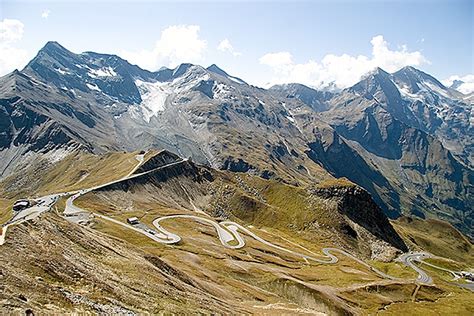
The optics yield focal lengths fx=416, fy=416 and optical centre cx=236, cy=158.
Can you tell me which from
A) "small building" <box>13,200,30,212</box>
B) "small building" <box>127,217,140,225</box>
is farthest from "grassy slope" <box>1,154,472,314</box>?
"small building" <box>13,200,30,212</box>

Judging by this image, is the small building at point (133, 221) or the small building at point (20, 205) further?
the small building at point (133, 221)

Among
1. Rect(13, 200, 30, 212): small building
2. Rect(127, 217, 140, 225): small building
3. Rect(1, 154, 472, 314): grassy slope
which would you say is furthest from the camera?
Rect(127, 217, 140, 225): small building

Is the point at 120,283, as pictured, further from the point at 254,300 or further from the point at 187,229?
the point at 187,229

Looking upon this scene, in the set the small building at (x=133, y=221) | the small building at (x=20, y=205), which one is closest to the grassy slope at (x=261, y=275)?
the small building at (x=133, y=221)

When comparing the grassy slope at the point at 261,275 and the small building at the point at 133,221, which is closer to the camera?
the grassy slope at the point at 261,275

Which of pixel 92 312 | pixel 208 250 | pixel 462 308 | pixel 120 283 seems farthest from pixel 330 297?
pixel 92 312

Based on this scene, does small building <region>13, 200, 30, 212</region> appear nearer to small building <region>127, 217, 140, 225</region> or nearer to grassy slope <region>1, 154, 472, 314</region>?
grassy slope <region>1, 154, 472, 314</region>

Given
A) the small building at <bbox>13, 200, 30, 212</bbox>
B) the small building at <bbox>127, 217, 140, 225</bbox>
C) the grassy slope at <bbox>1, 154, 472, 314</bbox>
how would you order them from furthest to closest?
the small building at <bbox>127, 217, 140, 225</bbox>, the small building at <bbox>13, 200, 30, 212</bbox>, the grassy slope at <bbox>1, 154, 472, 314</bbox>

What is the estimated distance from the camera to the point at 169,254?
12569cm

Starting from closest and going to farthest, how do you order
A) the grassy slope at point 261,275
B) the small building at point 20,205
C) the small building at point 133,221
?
the grassy slope at point 261,275
the small building at point 20,205
the small building at point 133,221

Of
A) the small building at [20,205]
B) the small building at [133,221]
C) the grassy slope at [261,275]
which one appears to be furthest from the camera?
the small building at [133,221]

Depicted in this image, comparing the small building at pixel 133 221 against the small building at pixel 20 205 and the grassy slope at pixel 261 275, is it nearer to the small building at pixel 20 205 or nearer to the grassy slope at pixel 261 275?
the grassy slope at pixel 261 275

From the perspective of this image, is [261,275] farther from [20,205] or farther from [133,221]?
[20,205]

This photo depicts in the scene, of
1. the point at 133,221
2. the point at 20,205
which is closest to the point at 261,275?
the point at 133,221
